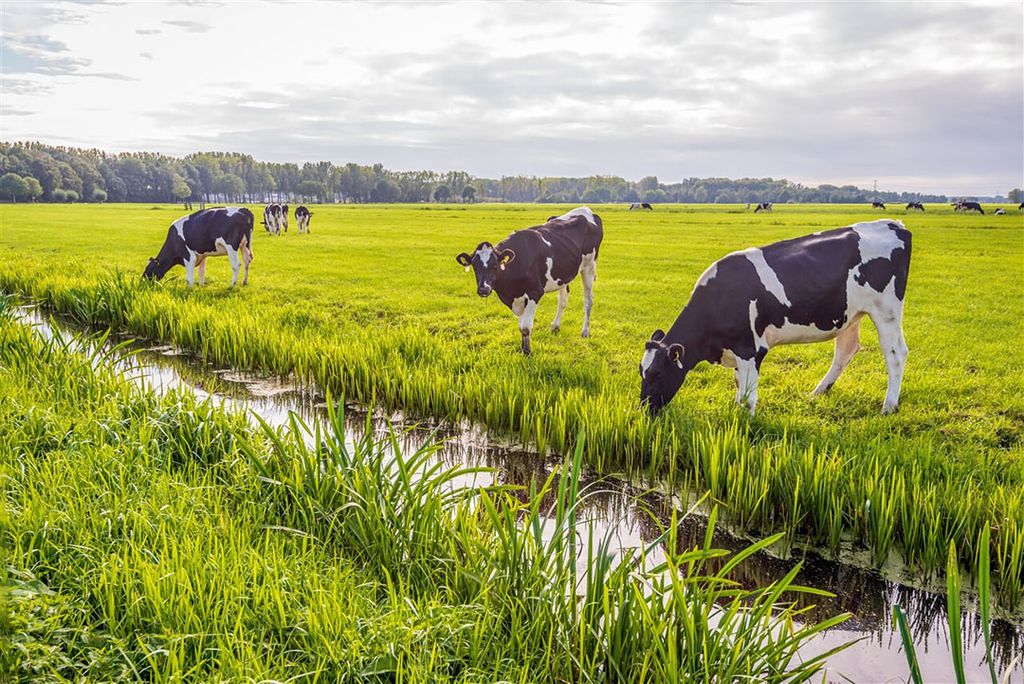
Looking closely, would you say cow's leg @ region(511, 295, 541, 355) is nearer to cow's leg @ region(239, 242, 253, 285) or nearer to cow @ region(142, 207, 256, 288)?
cow @ region(142, 207, 256, 288)

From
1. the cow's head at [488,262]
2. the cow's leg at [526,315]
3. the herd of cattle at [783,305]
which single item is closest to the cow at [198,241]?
the cow's head at [488,262]

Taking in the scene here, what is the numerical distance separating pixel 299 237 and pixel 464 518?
106 ft

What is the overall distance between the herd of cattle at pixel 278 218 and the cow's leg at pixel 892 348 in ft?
108

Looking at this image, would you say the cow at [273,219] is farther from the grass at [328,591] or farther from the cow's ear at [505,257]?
the grass at [328,591]

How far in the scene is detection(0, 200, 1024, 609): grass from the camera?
5.15m

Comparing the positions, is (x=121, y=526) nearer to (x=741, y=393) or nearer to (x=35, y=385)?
(x=35, y=385)

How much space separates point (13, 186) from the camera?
3620 inches

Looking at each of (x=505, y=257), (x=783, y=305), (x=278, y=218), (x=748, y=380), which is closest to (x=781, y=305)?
(x=783, y=305)

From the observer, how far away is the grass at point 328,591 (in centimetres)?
310

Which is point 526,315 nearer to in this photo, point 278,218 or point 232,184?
point 278,218

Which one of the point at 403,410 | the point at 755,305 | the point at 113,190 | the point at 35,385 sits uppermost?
the point at 113,190

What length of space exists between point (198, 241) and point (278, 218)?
21.0 metres

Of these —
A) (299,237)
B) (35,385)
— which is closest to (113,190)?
(299,237)

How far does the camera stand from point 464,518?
4.25m
